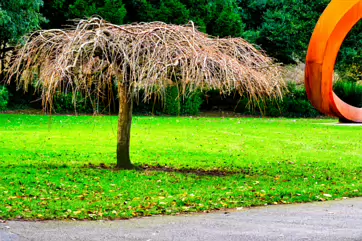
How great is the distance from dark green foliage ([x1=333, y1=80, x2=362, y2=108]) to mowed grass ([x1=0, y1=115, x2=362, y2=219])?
10.5 meters

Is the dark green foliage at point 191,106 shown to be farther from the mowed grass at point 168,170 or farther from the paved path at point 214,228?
the paved path at point 214,228

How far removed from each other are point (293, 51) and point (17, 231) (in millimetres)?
28893

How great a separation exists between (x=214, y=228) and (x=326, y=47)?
596cm

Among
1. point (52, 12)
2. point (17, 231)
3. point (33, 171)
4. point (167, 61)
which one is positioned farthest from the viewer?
point (52, 12)

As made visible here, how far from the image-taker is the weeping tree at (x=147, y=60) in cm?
1052

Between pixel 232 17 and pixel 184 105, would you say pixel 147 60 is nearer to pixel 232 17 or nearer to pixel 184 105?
pixel 184 105

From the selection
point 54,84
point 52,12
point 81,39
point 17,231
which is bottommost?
point 17,231

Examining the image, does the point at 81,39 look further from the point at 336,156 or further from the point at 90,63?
the point at 336,156

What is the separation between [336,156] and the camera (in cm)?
1571

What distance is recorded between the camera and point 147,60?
1078 cm

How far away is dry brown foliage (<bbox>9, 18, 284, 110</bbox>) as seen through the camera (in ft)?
34.5

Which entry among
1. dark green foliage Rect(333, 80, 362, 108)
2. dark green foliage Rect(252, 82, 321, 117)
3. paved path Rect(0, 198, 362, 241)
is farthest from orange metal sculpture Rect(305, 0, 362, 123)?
dark green foliage Rect(252, 82, 321, 117)

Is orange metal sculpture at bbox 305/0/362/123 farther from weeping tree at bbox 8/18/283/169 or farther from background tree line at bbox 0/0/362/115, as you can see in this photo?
background tree line at bbox 0/0/362/115

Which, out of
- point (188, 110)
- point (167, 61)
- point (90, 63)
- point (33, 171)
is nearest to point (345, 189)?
point (167, 61)
